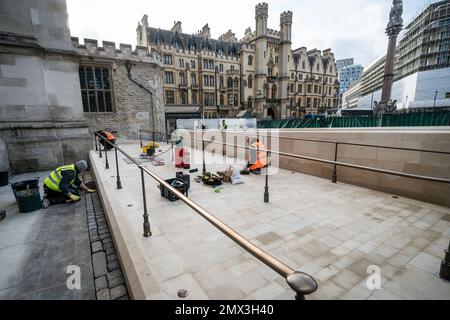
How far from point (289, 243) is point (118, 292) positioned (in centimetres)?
244

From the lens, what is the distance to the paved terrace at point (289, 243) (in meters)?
2.38

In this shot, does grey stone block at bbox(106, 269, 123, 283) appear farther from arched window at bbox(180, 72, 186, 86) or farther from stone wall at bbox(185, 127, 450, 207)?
arched window at bbox(180, 72, 186, 86)

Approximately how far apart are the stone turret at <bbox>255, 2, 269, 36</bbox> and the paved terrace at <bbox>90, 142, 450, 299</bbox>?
157 ft

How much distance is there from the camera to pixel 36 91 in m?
8.91

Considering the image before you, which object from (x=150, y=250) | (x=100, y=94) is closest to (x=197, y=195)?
(x=150, y=250)

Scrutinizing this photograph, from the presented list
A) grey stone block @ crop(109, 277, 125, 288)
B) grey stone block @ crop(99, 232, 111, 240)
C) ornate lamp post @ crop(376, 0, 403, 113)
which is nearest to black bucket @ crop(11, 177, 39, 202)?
grey stone block @ crop(99, 232, 111, 240)

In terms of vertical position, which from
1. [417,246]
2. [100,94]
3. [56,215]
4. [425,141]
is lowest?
[56,215]

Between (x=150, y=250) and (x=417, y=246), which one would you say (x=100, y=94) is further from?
(x=417, y=246)

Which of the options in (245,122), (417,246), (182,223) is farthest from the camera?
(245,122)

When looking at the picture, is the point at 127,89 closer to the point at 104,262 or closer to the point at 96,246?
the point at 96,246

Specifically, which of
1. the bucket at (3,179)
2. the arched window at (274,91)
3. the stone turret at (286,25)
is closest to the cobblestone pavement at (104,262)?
the bucket at (3,179)

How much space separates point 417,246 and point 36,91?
12.9 m

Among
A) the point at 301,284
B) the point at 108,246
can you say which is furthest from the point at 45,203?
the point at 301,284

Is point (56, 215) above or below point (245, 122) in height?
below
